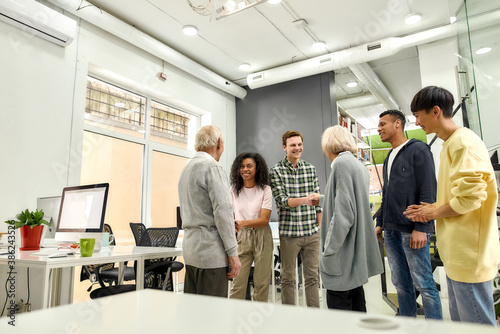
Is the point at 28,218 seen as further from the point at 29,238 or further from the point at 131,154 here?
the point at 131,154

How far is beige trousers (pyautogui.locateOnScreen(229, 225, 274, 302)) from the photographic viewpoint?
2295 millimetres

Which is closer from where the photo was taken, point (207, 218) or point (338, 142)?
point (207, 218)

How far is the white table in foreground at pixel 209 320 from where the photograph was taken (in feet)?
1.02

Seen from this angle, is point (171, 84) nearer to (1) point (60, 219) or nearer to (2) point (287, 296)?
(1) point (60, 219)

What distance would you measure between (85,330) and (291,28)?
447 centimetres

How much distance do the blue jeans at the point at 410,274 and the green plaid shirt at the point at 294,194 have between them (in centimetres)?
57

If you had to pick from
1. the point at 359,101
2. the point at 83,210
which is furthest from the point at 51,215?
the point at 359,101

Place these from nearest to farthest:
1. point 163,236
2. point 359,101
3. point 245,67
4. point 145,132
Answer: point 163,236 → point 145,132 → point 245,67 → point 359,101

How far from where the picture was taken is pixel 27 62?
3.22 meters

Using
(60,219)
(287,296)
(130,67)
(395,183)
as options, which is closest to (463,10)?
(395,183)

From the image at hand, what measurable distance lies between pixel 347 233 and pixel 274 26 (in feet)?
11.1

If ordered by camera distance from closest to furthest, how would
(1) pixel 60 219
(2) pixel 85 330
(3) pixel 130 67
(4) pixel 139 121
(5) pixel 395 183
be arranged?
(2) pixel 85 330
(5) pixel 395 183
(1) pixel 60 219
(3) pixel 130 67
(4) pixel 139 121

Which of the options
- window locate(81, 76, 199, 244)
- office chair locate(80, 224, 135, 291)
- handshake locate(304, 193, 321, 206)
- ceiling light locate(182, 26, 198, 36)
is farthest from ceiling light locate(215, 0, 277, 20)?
office chair locate(80, 224, 135, 291)

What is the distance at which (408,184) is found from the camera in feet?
6.45
